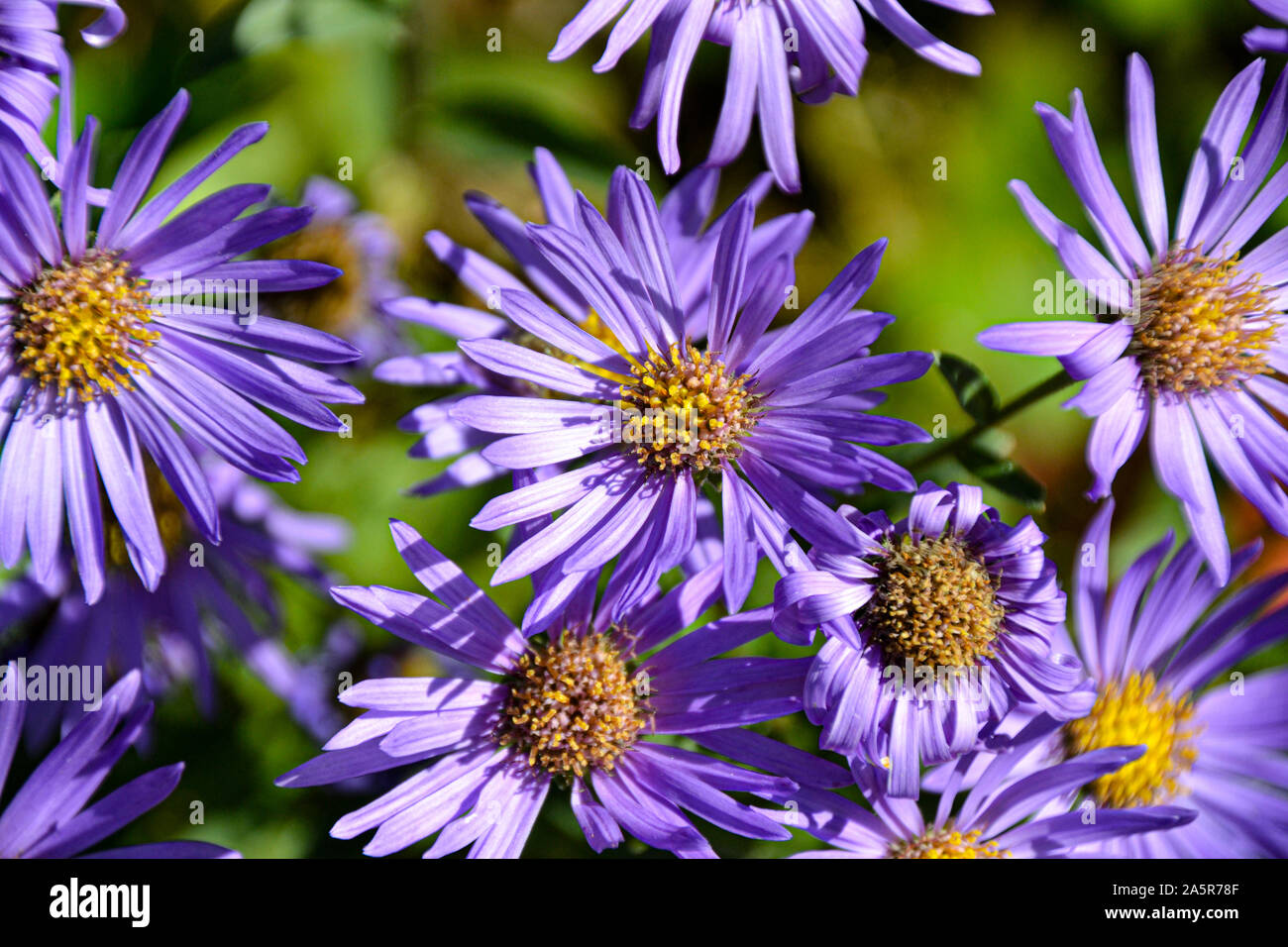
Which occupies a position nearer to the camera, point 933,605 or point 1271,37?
point 933,605

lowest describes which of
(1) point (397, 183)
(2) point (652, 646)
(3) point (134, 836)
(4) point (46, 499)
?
(3) point (134, 836)

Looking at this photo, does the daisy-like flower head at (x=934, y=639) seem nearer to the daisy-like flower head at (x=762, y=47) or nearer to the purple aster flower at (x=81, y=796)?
the daisy-like flower head at (x=762, y=47)

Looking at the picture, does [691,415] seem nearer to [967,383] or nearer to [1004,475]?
[967,383]

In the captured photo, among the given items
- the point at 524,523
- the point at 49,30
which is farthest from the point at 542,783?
the point at 49,30

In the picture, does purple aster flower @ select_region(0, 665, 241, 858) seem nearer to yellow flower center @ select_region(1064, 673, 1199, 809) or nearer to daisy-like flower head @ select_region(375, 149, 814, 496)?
daisy-like flower head @ select_region(375, 149, 814, 496)

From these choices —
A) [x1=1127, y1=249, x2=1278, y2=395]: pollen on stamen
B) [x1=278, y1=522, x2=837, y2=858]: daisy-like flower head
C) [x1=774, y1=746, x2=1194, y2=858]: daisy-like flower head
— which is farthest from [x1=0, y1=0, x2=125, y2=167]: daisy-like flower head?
[x1=1127, y1=249, x2=1278, y2=395]: pollen on stamen

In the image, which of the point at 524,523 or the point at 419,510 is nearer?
the point at 524,523

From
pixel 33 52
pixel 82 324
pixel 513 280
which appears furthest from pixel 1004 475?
pixel 33 52

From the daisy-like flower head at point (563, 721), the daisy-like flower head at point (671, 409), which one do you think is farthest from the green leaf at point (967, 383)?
the daisy-like flower head at point (563, 721)
